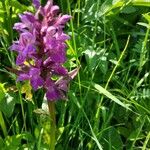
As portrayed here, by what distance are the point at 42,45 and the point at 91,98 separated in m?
0.49

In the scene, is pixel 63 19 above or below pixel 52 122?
above

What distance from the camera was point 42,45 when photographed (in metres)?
1.25

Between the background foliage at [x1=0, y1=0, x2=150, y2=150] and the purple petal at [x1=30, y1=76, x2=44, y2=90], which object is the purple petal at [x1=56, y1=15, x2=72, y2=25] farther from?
the background foliage at [x1=0, y1=0, x2=150, y2=150]

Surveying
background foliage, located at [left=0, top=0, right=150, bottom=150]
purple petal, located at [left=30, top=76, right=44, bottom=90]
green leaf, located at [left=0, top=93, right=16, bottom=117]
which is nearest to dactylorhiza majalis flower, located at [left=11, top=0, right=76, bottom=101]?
purple petal, located at [left=30, top=76, right=44, bottom=90]

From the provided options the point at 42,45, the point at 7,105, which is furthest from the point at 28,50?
the point at 7,105

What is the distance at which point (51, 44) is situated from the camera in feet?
4.04

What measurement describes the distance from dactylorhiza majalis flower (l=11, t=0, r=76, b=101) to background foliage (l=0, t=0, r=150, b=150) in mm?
182

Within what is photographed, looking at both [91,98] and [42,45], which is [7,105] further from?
[42,45]

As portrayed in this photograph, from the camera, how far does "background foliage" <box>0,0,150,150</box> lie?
5.09 ft

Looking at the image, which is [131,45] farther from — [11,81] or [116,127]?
[11,81]

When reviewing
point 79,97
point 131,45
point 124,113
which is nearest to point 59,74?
point 79,97

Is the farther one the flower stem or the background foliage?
the background foliage

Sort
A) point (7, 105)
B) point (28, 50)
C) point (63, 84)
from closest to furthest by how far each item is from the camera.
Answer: point (28, 50) → point (63, 84) → point (7, 105)

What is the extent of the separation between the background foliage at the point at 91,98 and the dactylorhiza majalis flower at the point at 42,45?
0.18 meters
